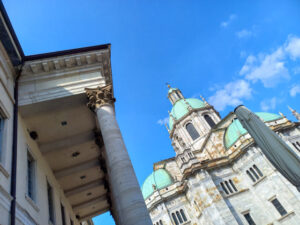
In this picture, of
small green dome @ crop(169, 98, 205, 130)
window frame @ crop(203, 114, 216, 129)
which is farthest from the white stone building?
small green dome @ crop(169, 98, 205, 130)

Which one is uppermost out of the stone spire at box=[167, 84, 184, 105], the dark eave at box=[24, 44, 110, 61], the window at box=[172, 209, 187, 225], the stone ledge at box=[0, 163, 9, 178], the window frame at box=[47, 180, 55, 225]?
the stone spire at box=[167, 84, 184, 105]

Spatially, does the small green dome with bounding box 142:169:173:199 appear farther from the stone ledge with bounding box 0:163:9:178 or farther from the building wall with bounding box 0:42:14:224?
the stone ledge with bounding box 0:163:9:178

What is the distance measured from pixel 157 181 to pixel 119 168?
34.6 m

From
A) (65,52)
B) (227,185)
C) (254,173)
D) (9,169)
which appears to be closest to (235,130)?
(254,173)

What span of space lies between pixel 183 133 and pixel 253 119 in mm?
38528

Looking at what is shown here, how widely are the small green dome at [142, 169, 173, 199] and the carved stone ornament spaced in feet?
104

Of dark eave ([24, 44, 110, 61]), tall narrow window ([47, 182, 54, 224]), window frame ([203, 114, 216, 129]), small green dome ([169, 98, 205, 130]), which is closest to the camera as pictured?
dark eave ([24, 44, 110, 61])

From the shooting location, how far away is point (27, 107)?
35.1ft

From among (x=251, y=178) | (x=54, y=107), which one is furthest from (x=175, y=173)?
(x=54, y=107)

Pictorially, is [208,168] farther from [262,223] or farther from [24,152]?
[24,152]

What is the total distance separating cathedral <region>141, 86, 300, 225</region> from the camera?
28.5 meters

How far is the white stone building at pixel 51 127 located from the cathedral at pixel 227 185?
2140 centimetres

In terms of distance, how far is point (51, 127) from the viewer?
41.8 feet

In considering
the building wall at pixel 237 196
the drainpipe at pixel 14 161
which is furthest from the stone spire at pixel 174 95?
the drainpipe at pixel 14 161
